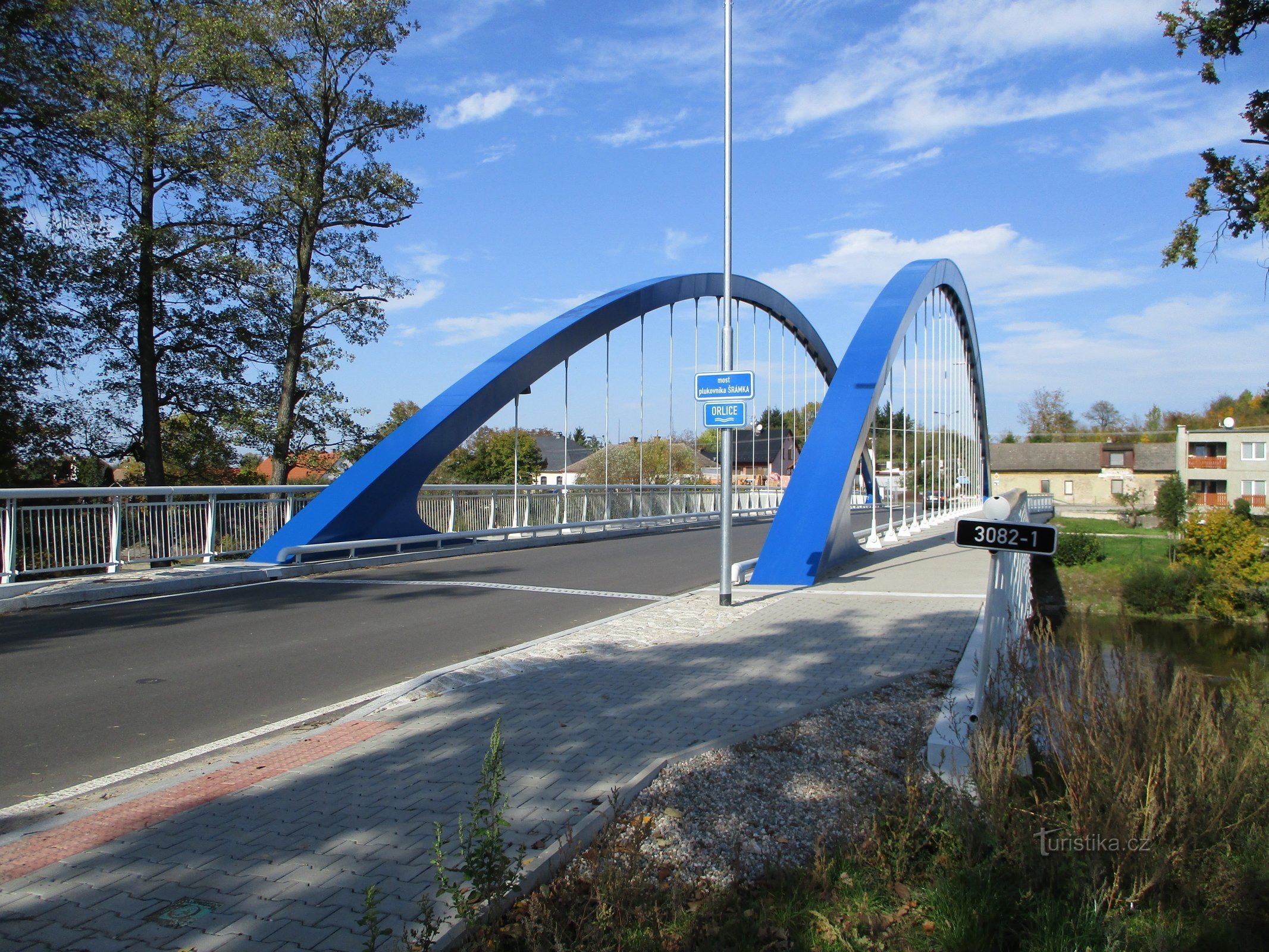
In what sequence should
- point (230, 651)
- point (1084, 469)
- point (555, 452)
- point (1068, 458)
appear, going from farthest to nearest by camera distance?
point (555, 452)
point (1068, 458)
point (1084, 469)
point (230, 651)

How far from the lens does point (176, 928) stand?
304 centimetres

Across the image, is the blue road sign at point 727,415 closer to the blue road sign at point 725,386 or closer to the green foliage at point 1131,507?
the blue road sign at point 725,386

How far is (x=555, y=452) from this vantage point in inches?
3383

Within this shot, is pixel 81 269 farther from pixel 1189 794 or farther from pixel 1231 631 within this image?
pixel 1231 631

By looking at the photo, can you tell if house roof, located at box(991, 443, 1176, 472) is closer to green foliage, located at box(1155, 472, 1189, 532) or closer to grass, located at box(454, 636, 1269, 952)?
green foliage, located at box(1155, 472, 1189, 532)

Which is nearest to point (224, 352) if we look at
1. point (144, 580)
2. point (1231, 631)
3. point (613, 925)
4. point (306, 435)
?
point (306, 435)

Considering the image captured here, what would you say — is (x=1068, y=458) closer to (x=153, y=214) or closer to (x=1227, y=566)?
(x=1227, y=566)

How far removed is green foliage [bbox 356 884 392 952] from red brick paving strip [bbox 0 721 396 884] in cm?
154

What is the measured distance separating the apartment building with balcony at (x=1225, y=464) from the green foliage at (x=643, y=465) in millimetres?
32055

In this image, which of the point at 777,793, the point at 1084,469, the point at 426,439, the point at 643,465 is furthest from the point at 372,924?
the point at 1084,469

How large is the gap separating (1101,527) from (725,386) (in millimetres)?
52325

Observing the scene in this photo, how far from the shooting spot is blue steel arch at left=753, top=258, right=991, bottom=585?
1323 cm

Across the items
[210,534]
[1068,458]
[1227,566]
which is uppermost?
[1068,458]

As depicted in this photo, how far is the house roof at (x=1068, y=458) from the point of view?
75.2m
